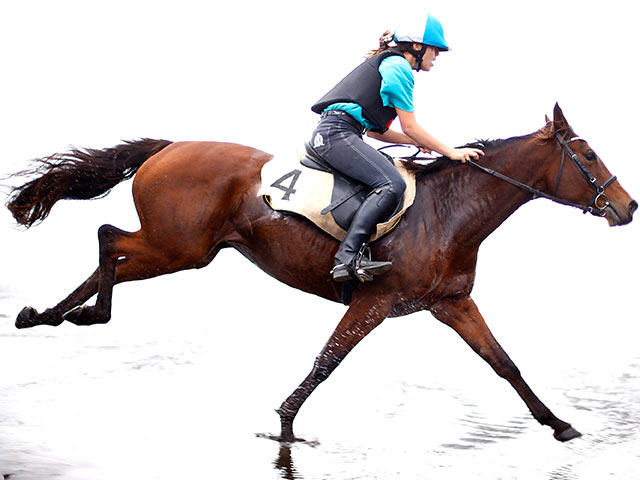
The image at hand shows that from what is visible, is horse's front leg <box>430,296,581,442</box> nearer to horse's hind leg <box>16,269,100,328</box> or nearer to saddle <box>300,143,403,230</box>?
saddle <box>300,143,403,230</box>

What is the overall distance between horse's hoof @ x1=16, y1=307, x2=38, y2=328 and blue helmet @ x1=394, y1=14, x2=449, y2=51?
9.69 ft

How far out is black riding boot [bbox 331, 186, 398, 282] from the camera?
5.17 meters

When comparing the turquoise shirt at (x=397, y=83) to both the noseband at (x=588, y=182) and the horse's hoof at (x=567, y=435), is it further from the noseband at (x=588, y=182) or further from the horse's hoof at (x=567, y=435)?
the horse's hoof at (x=567, y=435)

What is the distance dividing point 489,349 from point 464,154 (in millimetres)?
1269

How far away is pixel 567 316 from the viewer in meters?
9.90

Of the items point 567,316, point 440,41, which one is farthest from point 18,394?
point 567,316

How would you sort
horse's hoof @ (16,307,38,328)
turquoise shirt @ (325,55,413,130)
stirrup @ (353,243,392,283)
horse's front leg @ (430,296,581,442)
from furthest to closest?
horse's hoof @ (16,307,38,328)
horse's front leg @ (430,296,581,442)
turquoise shirt @ (325,55,413,130)
stirrup @ (353,243,392,283)

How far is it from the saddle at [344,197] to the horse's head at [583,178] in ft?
3.33

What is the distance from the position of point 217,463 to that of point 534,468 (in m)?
1.88

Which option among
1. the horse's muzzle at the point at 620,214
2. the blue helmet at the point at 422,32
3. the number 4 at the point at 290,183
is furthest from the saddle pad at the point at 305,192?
the horse's muzzle at the point at 620,214

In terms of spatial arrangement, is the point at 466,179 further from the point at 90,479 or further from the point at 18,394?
the point at 18,394

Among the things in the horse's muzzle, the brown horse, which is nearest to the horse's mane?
the brown horse

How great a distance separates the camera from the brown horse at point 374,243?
5375 millimetres

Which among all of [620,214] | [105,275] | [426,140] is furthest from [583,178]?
[105,275]
